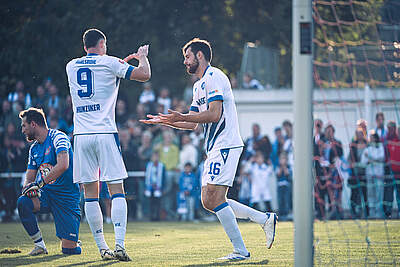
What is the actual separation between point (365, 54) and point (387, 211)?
339 cm

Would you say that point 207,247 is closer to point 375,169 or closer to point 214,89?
point 214,89

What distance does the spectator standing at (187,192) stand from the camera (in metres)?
16.4

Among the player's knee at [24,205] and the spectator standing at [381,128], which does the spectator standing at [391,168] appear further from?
the player's knee at [24,205]

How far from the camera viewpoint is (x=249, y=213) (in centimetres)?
772

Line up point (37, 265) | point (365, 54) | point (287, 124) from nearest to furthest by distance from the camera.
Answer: point (37, 265) < point (365, 54) < point (287, 124)

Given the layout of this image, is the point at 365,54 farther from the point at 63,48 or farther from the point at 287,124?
the point at 63,48

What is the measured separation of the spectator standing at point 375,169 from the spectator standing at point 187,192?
3931mm

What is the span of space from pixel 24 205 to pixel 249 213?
266 centimetres

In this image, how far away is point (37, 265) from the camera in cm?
706

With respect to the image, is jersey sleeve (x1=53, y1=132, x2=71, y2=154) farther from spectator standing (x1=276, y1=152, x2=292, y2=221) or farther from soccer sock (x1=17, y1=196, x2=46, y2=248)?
spectator standing (x1=276, y1=152, x2=292, y2=221)

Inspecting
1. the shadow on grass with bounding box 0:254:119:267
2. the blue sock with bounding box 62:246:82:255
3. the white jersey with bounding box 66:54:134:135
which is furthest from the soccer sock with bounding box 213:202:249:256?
the blue sock with bounding box 62:246:82:255

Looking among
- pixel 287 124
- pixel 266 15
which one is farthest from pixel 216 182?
pixel 266 15

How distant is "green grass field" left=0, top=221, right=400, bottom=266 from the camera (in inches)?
288

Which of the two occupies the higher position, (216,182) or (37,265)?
(216,182)
